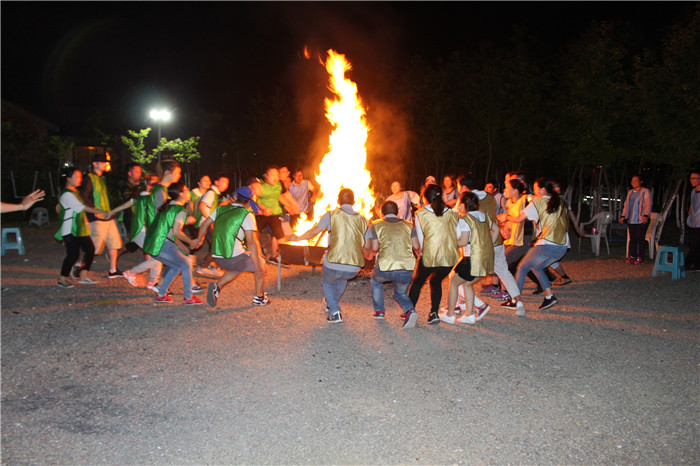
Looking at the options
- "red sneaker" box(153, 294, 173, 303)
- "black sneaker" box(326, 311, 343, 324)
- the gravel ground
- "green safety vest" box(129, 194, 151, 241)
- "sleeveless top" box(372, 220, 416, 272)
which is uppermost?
"green safety vest" box(129, 194, 151, 241)

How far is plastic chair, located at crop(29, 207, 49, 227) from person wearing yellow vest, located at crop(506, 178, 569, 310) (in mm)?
17188

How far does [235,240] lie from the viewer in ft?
24.1

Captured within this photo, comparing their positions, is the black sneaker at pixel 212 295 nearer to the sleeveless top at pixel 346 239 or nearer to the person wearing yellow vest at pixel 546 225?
the sleeveless top at pixel 346 239

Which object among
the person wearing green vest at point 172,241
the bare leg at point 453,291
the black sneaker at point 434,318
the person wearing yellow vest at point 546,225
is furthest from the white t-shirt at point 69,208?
the person wearing yellow vest at point 546,225

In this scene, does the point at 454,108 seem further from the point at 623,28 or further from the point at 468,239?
the point at 468,239

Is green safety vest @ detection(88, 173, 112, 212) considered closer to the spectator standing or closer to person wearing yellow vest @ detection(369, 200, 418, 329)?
person wearing yellow vest @ detection(369, 200, 418, 329)

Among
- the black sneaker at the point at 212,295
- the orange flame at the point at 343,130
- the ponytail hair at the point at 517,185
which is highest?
the orange flame at the point at 343,130

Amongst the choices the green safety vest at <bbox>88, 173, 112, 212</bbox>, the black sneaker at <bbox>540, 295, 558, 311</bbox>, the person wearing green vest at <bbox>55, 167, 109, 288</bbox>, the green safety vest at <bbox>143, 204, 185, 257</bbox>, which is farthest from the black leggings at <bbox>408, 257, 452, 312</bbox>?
the green safety vest at <bbox>88, 173, 112, 212</bbox>

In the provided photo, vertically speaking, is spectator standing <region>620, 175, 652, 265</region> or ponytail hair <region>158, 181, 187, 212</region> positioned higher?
ponytail hair <region>158, 181, 187, 212</region>

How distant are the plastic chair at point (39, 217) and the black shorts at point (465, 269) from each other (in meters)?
16.9

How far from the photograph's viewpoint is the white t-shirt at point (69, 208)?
340 inches

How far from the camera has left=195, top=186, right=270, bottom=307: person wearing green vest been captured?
23.8ft

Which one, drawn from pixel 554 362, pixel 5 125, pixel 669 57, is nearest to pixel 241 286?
pixel 554 362

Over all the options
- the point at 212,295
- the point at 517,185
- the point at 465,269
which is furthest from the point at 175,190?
the point at 517,185
